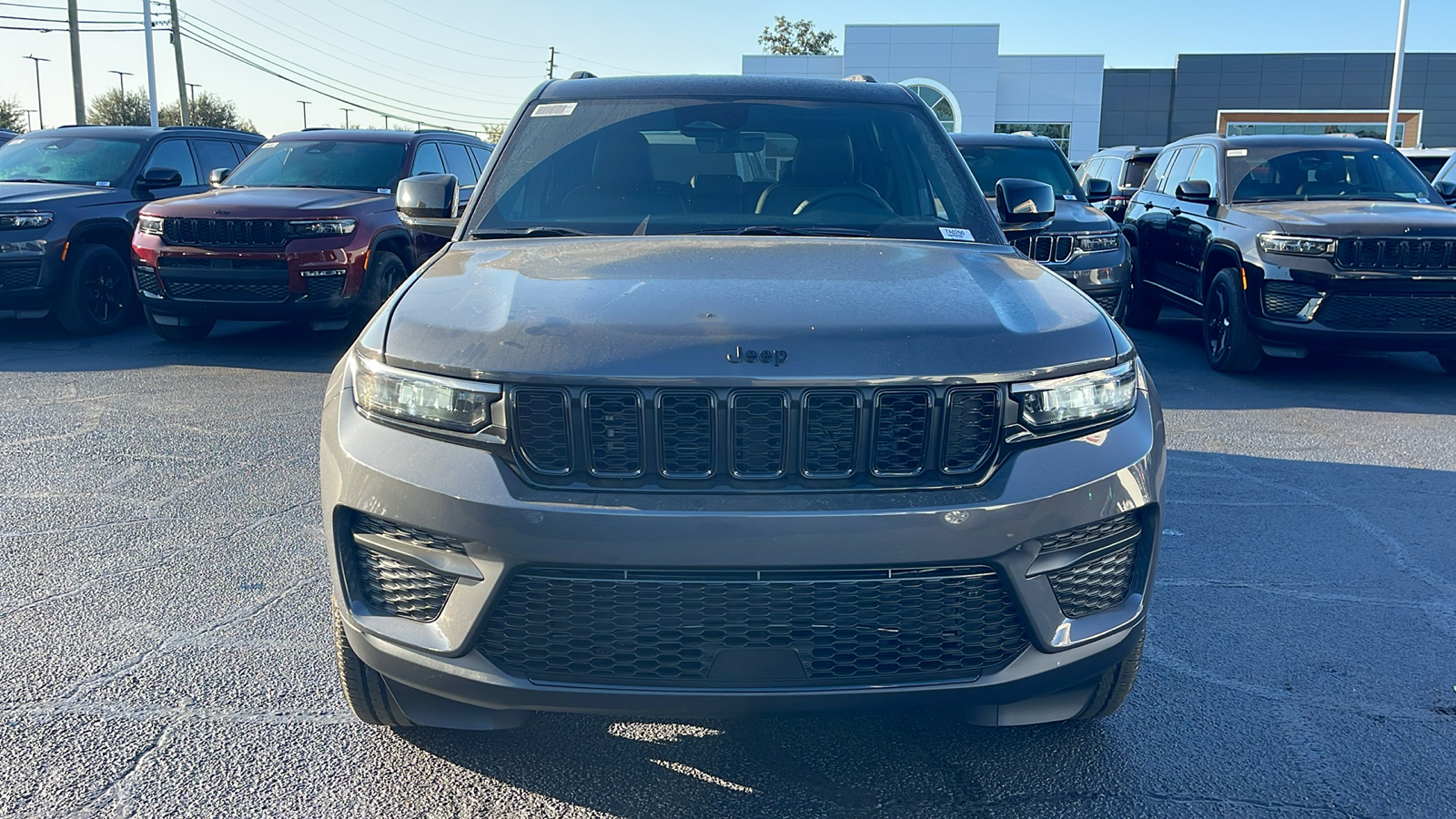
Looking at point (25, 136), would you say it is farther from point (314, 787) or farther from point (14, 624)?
point (314, 787)

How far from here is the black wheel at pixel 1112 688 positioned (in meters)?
2.69

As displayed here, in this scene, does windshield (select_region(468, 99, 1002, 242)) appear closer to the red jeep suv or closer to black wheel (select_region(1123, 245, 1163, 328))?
the red jeep suv

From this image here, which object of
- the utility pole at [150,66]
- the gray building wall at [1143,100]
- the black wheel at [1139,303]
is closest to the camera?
the black wheel at [1139,303]

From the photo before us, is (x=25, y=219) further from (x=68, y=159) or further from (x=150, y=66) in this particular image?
(x=150, y=66)

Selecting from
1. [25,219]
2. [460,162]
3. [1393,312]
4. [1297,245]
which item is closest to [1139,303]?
[1297,245]

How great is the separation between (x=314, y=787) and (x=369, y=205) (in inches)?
282

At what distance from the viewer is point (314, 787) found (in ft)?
8.83

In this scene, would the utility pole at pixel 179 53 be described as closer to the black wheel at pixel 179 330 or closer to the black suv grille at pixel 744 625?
the black wheel at pixel 179 330

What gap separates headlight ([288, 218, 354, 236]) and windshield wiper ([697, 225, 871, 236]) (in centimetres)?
607

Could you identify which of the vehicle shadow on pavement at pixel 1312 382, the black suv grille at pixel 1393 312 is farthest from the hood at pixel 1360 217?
the vehicle shadow on pavement at pixel 1312 382

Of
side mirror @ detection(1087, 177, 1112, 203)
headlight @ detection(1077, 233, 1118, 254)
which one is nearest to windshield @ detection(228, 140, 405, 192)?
headlight @ detection(1077, 233, 1118, 254)

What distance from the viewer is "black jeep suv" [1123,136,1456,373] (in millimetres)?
7668

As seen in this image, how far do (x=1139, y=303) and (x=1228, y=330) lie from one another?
8.92 ft

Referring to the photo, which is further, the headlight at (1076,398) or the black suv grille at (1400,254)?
the black suv grille at (1400,254)
